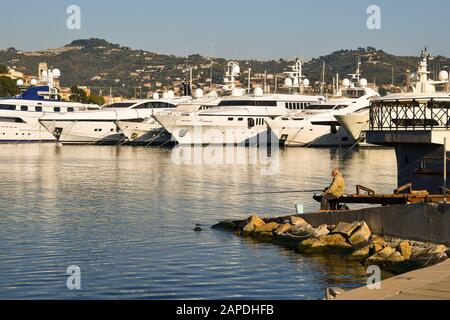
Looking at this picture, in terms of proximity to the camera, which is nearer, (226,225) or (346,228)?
(346,228)

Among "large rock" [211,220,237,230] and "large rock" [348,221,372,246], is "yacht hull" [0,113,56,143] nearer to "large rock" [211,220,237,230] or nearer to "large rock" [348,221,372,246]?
"large rock" [211,220,237,230]

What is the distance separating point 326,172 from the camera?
52469 millimetres

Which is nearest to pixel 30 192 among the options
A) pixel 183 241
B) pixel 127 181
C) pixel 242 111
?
pixel 127 181

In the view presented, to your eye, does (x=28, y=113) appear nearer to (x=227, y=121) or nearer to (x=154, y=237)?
(x=227, y=121)

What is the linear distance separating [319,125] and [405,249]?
6607 centimetres

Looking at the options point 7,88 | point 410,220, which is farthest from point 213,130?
point 410,220

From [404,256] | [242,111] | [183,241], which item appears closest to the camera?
[404,256]

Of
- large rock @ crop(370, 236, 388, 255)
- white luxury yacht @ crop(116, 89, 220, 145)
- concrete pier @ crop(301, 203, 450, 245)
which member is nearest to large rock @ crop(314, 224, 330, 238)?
concrete pier @ crop(301, 203, 450, 245)

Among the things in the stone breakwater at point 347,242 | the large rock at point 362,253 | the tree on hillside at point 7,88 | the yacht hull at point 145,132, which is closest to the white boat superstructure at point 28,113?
the yacht hull at point 145,132

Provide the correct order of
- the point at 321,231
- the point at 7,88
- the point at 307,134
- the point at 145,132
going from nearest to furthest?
the point at 321,231, the point at 307,134, the point at 145,132, the point at 7,88

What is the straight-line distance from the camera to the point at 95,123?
3666 inches
